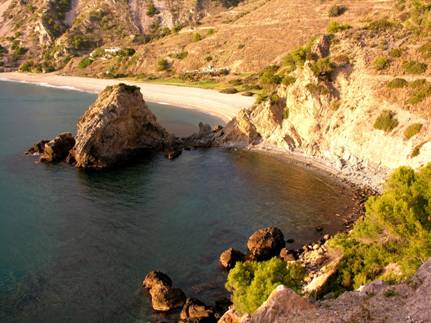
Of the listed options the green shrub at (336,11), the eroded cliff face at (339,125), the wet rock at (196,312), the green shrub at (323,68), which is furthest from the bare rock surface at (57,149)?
the green shrub at (336,11)

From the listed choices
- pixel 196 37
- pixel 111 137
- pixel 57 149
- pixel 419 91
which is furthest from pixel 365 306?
pixel 196 37

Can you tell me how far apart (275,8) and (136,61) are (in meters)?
51.1

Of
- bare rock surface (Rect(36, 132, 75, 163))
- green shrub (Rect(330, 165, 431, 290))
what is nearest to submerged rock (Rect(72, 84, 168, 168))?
bare rock surface (Rect(36, 132, 75, 163))

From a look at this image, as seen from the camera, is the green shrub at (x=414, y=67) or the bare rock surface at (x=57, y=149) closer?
the green shrub at (x=414, y=67)

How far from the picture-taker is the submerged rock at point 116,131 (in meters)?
65.8

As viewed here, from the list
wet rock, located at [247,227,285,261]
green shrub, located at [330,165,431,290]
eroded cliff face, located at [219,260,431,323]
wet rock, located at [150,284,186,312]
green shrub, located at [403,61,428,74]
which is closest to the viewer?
eroded cliff face, located at [219,260,431,323]

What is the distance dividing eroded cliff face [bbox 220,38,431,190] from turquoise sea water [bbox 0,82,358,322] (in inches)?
174

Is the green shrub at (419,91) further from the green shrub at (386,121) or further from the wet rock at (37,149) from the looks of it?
the wet rock at (37,149)

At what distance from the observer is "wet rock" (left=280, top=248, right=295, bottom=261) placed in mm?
38359

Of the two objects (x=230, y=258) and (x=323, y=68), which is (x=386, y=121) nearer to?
(x=323, y=68)

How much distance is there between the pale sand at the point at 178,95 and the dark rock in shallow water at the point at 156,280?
59.3 m

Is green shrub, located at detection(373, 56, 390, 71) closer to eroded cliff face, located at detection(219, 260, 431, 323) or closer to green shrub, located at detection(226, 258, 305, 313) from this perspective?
green shrub, located at detection(226, 258, 305, 313)

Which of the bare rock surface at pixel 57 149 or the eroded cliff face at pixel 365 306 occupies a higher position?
the eroded cliff face at pixel 365 306

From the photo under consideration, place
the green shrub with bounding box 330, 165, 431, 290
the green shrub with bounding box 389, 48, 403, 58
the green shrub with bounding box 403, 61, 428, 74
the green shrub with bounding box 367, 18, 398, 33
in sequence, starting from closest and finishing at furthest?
the green shrub with bounding box 330, 165, 431, 290 → the green shrub with bounding box 403, 61, 428, 74 → the green shrub with bounding box 389, 48, 403, 58 → the green shrub with bounding box 367, 18, 398, 33
